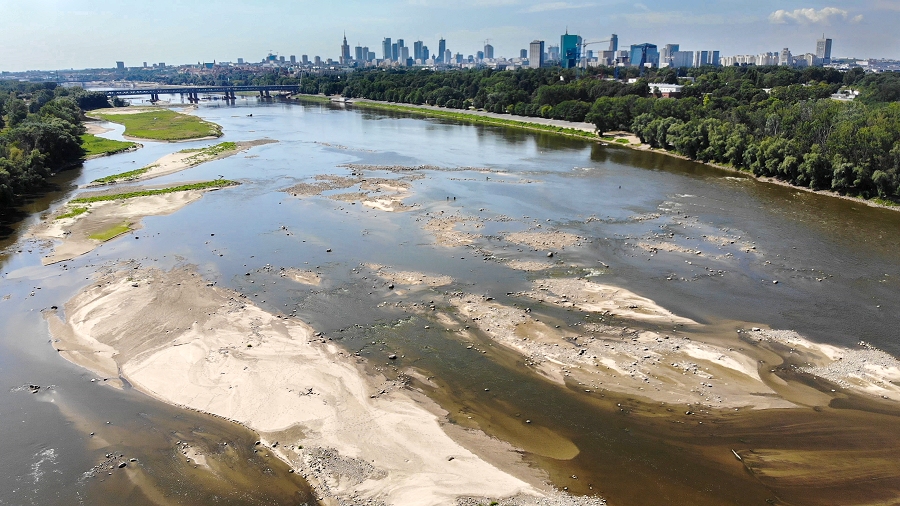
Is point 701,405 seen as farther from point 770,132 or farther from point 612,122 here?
point 612,122

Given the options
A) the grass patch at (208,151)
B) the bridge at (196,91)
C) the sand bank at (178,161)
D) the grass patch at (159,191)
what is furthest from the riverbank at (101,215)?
the bridge at (196,91)

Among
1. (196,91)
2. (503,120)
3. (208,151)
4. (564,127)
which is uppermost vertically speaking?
(196,91)

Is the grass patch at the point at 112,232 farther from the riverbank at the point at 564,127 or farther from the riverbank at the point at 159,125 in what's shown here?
the riverbank at the point at 564,127

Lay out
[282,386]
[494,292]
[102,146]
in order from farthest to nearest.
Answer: [102,146] < [494,292] < [282,386]

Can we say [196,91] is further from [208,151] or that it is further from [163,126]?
[208,151]

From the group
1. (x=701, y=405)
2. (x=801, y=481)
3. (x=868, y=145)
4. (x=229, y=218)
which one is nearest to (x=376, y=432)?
(x=701, y=405)

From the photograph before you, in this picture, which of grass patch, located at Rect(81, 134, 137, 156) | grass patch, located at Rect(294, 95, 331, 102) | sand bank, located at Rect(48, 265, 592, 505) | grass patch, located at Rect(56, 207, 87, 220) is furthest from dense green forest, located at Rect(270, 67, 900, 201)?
grass patch, located at Rect(81, 134, 137, 156)

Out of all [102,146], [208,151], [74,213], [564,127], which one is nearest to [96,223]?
[74,213]

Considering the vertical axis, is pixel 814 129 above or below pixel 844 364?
above
